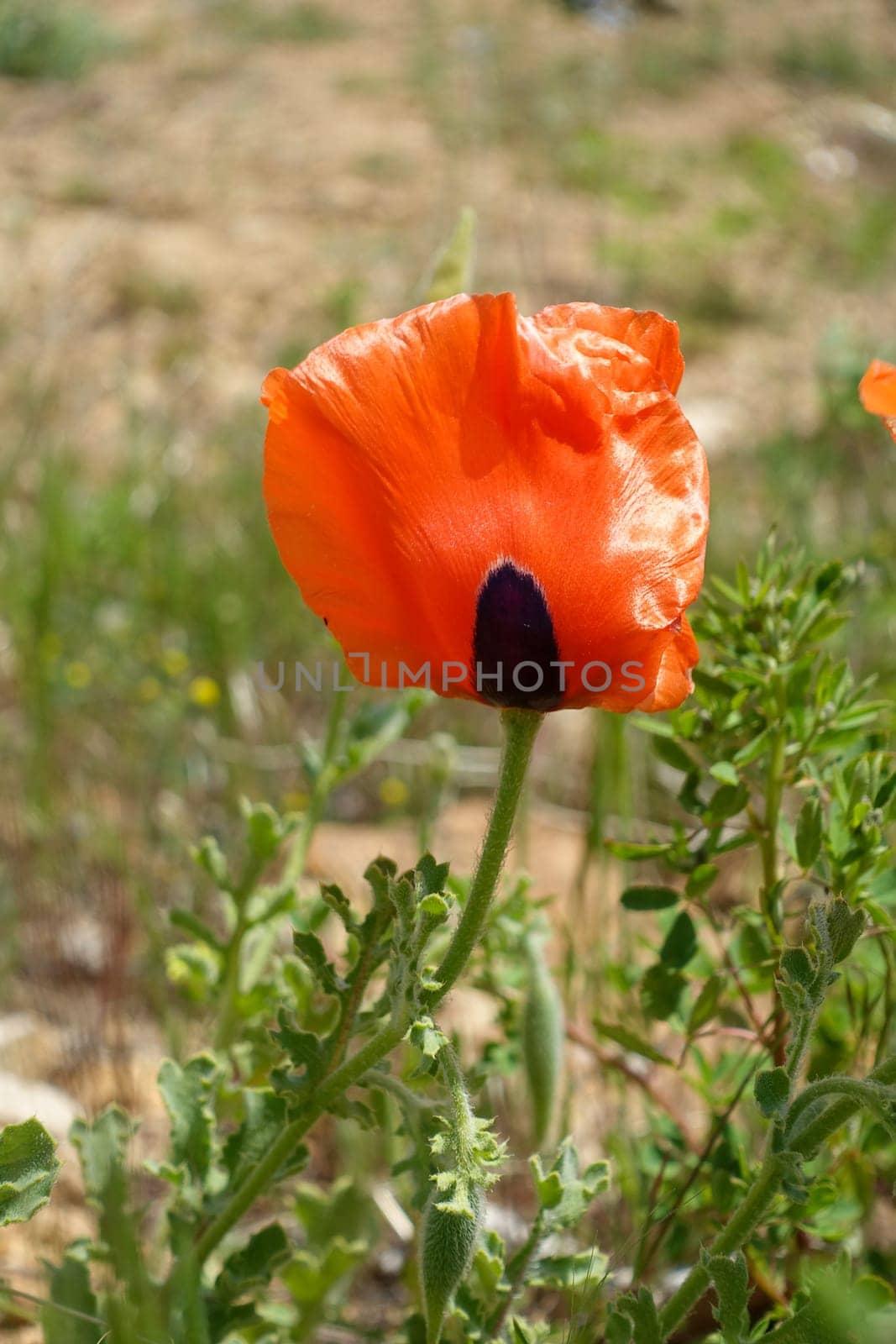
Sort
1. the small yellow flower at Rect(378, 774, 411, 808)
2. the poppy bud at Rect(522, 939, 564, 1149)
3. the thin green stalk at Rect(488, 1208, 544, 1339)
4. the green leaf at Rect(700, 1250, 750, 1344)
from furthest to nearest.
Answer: the small yellow flower at Rect(378, 774, 411, 808), the poppy bud at Rect(522, 939, 564, 1149), the thin green stalk at Rect(488, 1208, 544, 1339), the green leaf at Rect(700, 1250, 750, 1344)

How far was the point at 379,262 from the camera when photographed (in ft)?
22.6

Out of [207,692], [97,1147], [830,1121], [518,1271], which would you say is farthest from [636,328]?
[207,692]

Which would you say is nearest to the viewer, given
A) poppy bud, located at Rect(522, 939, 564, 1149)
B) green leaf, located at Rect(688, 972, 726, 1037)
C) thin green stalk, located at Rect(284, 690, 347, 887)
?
green leaf, located at Rect(688, 972, 726, 1037)

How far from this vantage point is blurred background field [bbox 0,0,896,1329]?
8.57 ft

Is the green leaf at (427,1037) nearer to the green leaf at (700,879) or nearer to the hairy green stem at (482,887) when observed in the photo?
the hairy green stem at (482,887)

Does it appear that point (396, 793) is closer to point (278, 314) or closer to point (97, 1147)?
point (97, 1147)

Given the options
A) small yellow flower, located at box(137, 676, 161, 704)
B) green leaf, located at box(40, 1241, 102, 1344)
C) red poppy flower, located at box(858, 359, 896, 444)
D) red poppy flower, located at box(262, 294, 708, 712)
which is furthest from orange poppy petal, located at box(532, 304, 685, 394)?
small yellow flower, located at box(137, 676, 161, 704)

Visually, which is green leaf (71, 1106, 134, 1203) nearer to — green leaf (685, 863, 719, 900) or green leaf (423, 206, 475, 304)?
green leaf (685, 863, 719, 900)

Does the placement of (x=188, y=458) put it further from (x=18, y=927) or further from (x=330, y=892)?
(x=330, y=892)

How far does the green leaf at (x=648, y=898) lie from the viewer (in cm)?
135

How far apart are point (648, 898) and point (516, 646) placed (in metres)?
0.43

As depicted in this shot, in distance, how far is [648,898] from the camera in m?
1.35

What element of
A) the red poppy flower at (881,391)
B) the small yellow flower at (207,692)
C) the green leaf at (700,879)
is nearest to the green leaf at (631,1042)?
the green leaf at (700,879)

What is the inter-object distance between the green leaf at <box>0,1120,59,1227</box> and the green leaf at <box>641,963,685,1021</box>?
0.57 m
